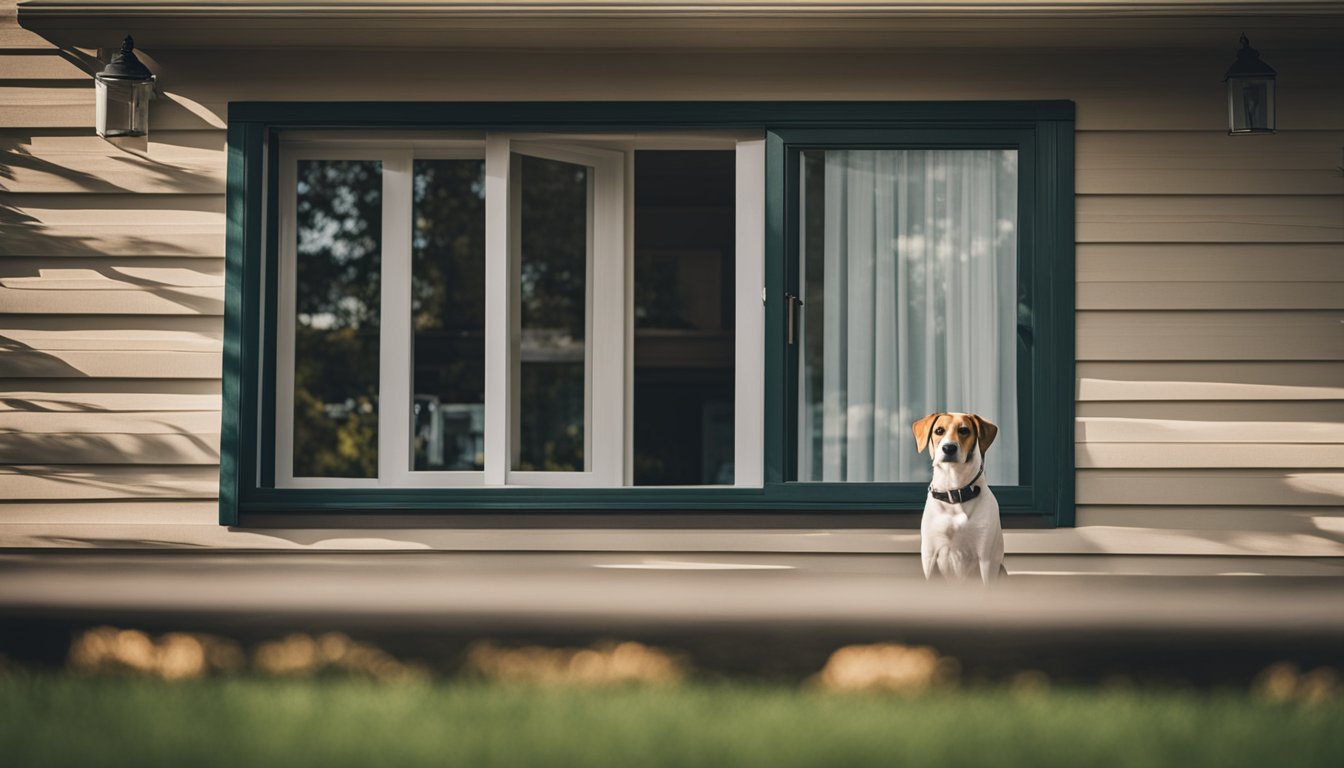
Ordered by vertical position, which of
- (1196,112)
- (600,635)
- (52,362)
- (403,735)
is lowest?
(403,735)

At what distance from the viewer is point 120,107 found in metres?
4.28

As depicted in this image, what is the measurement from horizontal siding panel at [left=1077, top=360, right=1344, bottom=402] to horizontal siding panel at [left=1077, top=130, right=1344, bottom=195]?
62 cm

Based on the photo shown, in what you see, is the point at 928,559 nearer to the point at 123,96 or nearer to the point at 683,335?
the point at 123,96

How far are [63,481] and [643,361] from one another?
4.31m

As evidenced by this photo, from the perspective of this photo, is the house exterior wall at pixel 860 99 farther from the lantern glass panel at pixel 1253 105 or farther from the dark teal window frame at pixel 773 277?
the lantern glass panel at pixel 1253 105

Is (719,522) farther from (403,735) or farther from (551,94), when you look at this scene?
(403,735)

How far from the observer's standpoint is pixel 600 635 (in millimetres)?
2162

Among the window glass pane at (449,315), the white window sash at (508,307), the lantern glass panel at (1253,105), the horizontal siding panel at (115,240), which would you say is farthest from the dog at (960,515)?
the window glass pane at (449,315)

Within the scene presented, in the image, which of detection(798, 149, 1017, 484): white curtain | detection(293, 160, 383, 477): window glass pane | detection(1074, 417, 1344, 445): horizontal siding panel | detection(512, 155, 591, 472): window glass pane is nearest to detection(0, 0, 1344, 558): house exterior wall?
detection(1074, 417, 1344, 445): horizontal siding panel

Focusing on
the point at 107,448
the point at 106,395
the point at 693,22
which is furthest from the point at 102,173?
the point at 693,22

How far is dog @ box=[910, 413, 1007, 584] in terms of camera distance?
3990mm

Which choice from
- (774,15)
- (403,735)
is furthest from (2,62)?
(403,735)

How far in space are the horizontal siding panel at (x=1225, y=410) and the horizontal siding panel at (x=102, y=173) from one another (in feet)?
10.8

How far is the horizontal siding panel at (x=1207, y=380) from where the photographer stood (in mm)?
4477
